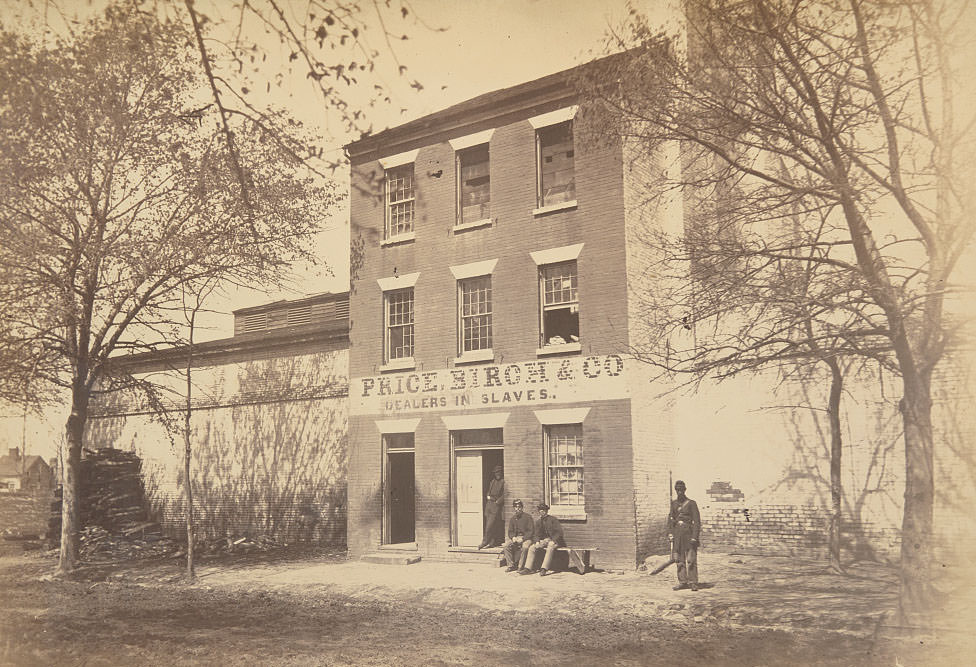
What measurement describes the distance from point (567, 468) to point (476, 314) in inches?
155

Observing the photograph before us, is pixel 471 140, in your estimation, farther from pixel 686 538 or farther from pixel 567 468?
pixel 686 538

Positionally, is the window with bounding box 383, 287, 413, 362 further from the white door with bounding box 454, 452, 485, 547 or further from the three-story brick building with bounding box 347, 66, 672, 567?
the white door with bounding box 454, 452, 485, 547

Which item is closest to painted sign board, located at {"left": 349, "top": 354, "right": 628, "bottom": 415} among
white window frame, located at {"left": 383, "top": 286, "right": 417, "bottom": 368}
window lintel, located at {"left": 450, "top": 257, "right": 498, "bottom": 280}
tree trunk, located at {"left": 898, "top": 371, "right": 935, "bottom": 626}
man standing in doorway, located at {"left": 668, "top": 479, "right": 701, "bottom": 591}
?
white window frame, located at {"left": 383, "top": 286, "right": 417, "bottom": 368}

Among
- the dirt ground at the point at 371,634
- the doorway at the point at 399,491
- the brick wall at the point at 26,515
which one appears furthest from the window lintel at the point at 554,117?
the brick wall at the point at 26,515

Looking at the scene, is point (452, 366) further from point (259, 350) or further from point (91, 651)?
point (91, 651)

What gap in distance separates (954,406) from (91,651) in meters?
12.4

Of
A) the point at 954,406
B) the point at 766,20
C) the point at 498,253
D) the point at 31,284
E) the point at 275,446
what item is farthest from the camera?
the point at 275,446

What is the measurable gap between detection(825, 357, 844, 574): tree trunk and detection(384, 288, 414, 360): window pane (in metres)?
9.11

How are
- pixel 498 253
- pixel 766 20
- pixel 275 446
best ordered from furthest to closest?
pixel 275 446
pixel 498 253
pixel 766 20

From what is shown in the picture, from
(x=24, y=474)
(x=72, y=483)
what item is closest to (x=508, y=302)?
(x=72, y=483)

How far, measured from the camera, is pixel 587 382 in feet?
50.8

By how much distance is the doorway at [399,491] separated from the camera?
59.3 ft

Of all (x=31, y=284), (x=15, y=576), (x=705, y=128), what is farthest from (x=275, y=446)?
(x=705, y=128)

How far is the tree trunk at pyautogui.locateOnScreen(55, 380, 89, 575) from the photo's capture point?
1638cm
